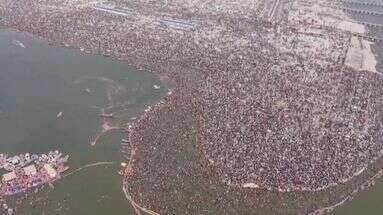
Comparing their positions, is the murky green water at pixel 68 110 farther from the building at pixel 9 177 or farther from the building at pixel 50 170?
the building at pixel 9 177

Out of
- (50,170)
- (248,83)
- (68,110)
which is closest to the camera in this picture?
(50,170)

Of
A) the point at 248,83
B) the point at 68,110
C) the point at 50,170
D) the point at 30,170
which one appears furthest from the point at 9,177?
the point at 248,83

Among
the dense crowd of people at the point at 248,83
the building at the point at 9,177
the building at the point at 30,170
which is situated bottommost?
the building at the point at 9,177

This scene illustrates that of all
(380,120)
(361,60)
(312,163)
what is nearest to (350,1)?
(361,60)

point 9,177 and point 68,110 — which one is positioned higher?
point 68,110

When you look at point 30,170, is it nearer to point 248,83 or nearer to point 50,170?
point 50,170

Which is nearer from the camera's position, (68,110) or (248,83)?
(68,110)

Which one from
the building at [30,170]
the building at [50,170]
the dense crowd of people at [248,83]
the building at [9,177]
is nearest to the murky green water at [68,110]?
the building at [50,170]
